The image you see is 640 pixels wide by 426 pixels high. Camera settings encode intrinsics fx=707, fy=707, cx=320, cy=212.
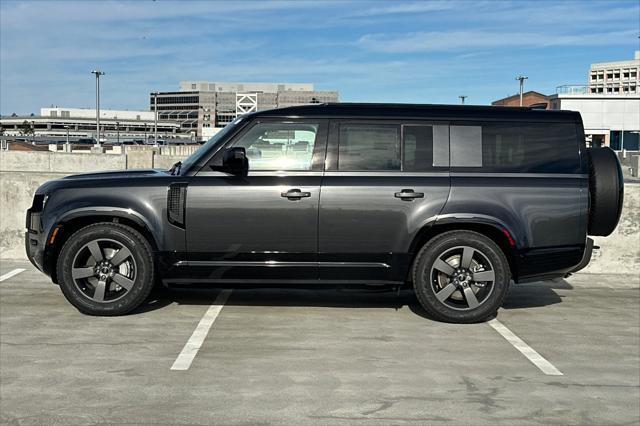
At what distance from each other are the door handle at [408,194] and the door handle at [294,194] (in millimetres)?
791

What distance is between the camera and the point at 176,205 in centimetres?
620

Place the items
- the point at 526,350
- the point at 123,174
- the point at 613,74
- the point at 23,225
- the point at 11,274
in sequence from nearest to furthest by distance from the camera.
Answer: the point at 526,350
the point at 123,174
the point at 11,274
the point at 23,225
the point at 613,74

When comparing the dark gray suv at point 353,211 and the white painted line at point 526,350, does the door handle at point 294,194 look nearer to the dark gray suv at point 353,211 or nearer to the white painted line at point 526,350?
the dark gray suv at point 353,211

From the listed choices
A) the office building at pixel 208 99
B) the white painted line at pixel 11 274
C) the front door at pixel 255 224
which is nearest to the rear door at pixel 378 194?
the front door at pixel 255 224

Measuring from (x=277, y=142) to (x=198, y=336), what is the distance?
6.04 ft

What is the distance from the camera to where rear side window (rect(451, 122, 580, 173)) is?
630 cm

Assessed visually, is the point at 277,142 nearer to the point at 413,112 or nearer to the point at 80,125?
the point at 413,112

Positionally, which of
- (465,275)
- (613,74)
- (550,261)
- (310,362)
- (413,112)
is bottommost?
(310,362)

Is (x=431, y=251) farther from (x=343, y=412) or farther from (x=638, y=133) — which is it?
(x=638, y=133)

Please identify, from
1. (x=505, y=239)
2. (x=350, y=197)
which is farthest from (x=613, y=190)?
(x=350, y=197)

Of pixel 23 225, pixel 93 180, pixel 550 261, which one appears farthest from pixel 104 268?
pixel 550 261

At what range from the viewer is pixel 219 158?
6.30 meters

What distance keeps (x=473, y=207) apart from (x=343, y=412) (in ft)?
8.57

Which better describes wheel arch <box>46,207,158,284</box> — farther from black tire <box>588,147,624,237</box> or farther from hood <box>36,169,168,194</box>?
black tire <box>588,147,624,237</box>
